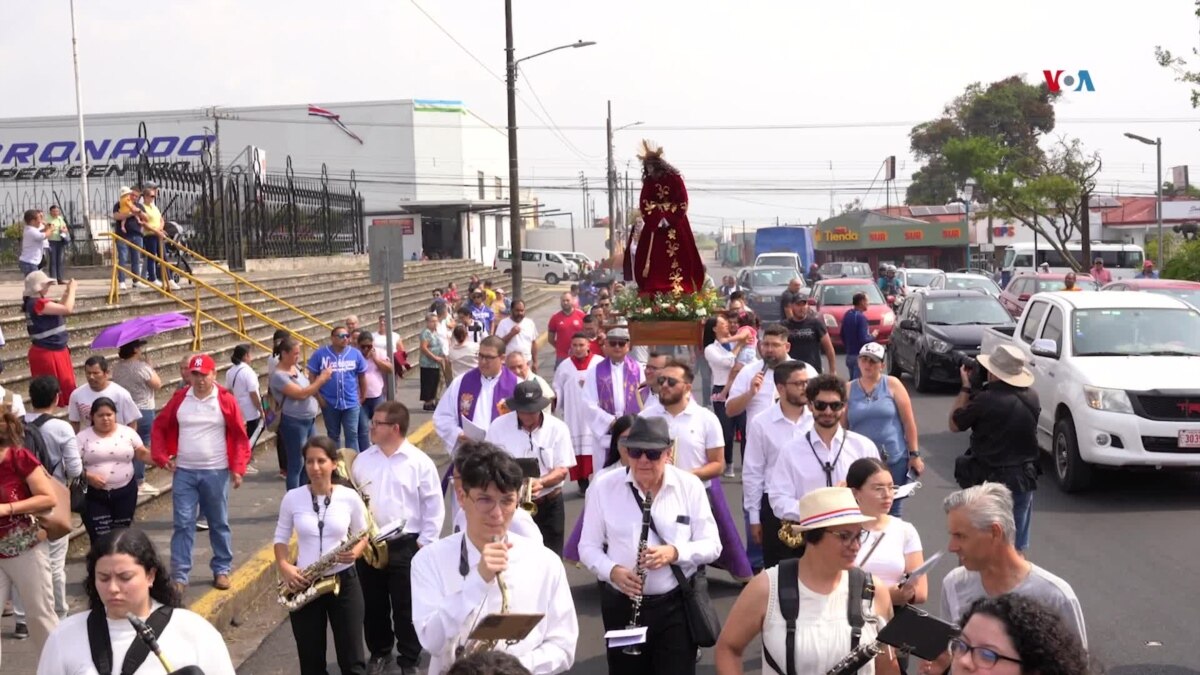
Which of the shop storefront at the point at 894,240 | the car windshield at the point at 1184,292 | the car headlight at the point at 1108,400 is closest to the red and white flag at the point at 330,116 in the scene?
the shop storefront at the point at 894,240

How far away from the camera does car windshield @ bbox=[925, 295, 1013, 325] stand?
2052 cm

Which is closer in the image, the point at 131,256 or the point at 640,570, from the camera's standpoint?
the point at 640,570

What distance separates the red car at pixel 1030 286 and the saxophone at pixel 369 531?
19.0 m

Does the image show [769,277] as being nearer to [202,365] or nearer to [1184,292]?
[1184,292]

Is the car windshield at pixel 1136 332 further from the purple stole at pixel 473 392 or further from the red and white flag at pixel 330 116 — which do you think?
the red and white flag at pixel 330 116

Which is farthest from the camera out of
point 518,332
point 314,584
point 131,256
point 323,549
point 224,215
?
point 224,215

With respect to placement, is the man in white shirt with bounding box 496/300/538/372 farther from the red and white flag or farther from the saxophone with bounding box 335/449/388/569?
the red and white flag


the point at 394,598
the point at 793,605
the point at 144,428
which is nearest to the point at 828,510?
the point at 793,605

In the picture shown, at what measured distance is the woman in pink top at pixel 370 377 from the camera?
1430 centimetres

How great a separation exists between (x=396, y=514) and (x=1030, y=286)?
20.2m

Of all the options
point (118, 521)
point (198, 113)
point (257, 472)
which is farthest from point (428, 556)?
point (198, 113)

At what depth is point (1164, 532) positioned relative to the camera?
35.1 ft

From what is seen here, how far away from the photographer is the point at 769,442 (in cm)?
763

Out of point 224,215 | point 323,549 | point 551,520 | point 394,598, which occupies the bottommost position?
point 394,598
